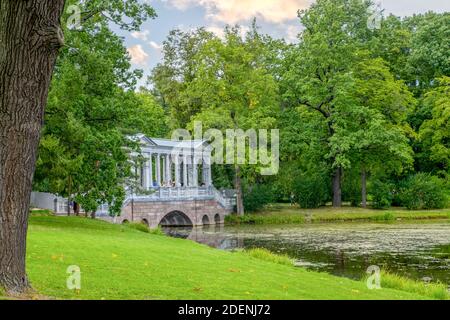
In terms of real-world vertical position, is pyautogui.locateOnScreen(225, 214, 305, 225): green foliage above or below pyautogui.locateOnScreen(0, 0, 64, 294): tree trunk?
below

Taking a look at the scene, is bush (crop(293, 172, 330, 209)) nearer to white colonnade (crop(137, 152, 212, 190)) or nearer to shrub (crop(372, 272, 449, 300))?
white colonnade (crop(137, 152, 212, 190))

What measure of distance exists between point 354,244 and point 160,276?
55.4 ft

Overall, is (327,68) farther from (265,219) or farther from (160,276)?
(160,276)

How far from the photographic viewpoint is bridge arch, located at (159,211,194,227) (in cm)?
4322

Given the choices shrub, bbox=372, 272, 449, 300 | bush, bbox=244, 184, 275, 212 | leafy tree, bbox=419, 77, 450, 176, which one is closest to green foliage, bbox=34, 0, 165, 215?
shrub, bbox=372, 272, 449, 300

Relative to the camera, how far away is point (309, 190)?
4772 cm

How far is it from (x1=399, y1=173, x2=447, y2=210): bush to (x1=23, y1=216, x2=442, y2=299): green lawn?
32975mm

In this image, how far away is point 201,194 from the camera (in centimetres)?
4419

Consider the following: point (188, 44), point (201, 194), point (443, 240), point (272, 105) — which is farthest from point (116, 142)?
point (188, 44)

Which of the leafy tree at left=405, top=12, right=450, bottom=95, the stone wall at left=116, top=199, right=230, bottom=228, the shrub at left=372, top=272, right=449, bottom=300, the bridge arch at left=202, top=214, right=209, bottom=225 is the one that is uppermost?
the leafy tree at left=405, top=12, right=450, bottom=95

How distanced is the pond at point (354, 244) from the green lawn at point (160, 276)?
5616 millimetres
